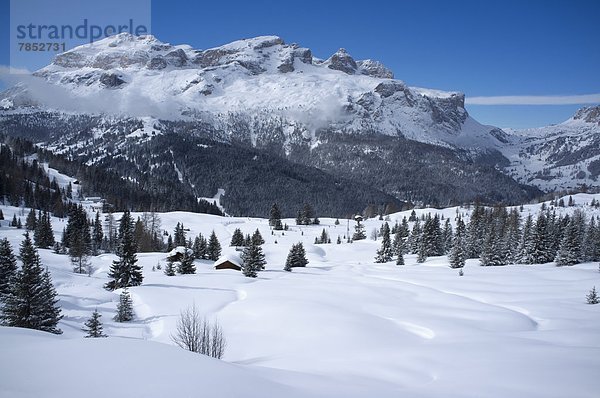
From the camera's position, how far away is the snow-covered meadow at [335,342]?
7.32 m

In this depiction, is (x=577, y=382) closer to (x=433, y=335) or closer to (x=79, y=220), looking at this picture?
(x=433, y=335)

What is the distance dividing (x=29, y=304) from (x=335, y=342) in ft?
59.7

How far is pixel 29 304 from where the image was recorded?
2130cm

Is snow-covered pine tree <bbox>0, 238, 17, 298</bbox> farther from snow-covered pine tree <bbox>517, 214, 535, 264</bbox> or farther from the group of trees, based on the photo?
snow-covered pine tree <bbox>517, 214, 535, 264</bbox>

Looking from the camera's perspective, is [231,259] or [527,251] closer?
[231,259]

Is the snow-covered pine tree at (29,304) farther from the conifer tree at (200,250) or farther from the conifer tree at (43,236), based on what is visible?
the conifer tree at (43,236)

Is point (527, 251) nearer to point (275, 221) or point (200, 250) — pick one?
point (200, 250)

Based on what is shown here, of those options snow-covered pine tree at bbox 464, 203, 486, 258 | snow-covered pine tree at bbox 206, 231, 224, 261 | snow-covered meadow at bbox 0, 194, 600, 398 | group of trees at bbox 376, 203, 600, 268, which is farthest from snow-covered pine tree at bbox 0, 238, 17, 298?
snow-covered pine tree at bbox 464, 203, 486, 258

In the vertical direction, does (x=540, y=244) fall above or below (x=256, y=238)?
below

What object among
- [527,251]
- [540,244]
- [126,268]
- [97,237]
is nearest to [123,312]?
[126,268]

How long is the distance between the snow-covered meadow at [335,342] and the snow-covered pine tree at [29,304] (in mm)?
1609

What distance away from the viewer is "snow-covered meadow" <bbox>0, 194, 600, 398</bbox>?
732 centimetres

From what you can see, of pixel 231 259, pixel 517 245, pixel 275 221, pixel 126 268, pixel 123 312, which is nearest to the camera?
pixel 123 312

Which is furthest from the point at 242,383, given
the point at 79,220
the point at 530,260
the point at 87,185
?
the point at 87,185
